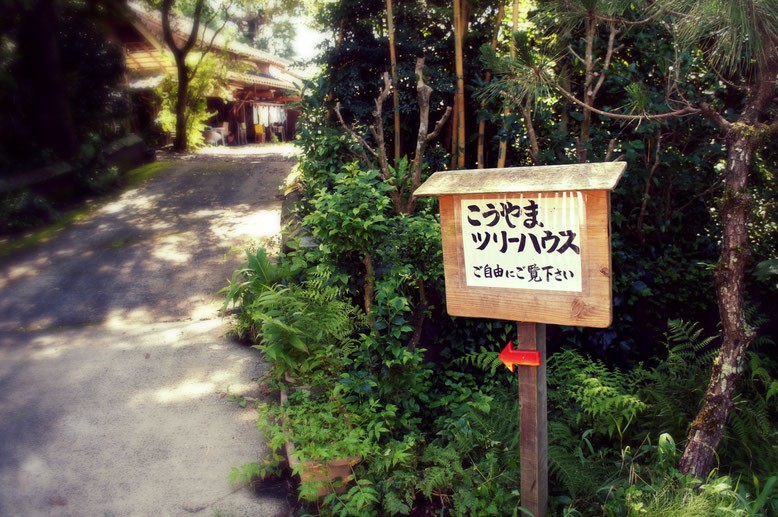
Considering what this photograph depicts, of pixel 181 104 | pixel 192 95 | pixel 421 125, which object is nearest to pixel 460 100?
pixel 421 125

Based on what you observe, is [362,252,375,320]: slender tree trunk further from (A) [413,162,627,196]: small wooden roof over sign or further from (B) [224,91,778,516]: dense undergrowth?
(A) [413,162,627,196]: small wooden roof over sign

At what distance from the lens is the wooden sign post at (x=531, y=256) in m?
2.08

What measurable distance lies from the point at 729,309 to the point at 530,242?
3.59ft

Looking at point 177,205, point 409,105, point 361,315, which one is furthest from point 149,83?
point 361,315

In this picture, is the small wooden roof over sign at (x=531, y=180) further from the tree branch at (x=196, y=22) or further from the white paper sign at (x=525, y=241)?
the tree branch at (x=196, y=22)

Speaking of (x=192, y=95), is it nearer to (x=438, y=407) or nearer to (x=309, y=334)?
(x=309, y=334)

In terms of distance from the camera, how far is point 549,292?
219 cm

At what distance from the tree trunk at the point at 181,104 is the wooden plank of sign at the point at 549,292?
15.8 m

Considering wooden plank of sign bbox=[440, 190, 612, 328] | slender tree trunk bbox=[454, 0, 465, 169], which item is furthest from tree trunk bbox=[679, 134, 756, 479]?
slender tree trunk bbox=[454, 0, 465, 169]

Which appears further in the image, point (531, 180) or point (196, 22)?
point (196, 22)

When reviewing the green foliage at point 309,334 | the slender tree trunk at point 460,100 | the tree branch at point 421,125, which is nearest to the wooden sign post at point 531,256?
the green foliage at point 309,334

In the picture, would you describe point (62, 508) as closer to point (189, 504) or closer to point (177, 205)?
point (189, 504)

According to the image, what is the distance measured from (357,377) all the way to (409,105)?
3.32 meters

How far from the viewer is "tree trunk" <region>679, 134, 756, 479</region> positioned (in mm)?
2480
